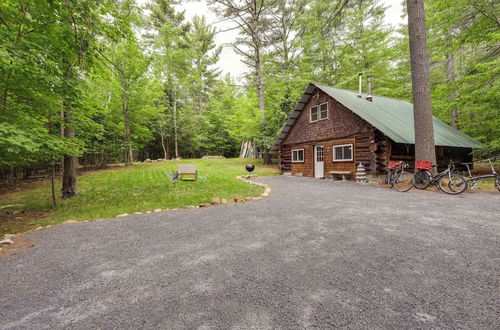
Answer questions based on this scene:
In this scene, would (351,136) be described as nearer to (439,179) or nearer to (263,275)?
(439,179)

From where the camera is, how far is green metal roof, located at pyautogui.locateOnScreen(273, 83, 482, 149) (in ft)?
33.1

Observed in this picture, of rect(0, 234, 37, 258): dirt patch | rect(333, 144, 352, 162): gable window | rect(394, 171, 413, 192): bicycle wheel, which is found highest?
rect(333, 144, 352, 162): gable window

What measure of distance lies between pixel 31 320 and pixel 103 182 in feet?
34.0

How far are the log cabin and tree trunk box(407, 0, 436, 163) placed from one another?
92 centimetres

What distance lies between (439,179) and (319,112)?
24.7 feet

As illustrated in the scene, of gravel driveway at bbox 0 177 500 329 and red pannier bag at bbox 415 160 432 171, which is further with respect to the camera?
red pannier bag at bbox 415 160 432 171

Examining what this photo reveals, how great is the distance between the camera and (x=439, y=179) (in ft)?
24.8

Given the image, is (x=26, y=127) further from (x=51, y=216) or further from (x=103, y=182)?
(x=103, y=182)

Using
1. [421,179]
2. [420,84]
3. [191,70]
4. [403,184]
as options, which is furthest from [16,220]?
[191,70]

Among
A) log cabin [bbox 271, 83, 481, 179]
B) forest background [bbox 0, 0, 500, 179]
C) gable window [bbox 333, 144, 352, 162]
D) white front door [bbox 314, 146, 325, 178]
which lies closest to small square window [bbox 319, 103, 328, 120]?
log cabin [bbox 271, 83, 481, 179]

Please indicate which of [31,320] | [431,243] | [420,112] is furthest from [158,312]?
[420,112]

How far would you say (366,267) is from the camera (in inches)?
97.7

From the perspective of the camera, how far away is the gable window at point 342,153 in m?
11.7

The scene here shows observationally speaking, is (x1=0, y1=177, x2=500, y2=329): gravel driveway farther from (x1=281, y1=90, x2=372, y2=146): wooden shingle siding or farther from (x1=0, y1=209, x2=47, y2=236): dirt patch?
(x1=281, y1=90, x2=372, y2=146): wooden shingle siding
